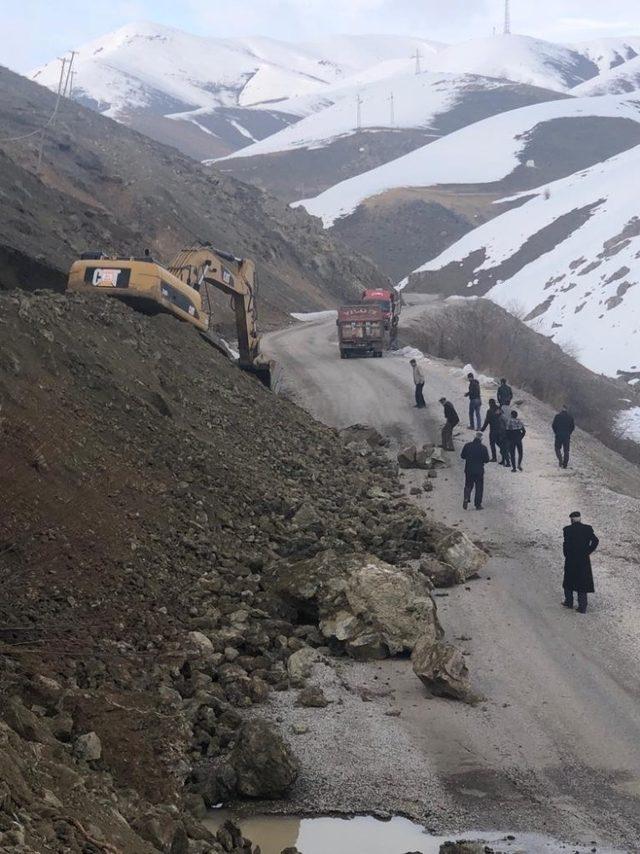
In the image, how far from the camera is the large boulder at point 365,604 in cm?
1287

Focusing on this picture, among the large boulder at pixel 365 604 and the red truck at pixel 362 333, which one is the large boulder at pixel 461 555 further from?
the red truck at pixel 362 333

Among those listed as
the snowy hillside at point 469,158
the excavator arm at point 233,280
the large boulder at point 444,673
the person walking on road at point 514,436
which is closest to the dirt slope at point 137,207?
the excavator arm at point 233,280

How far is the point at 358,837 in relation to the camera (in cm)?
906

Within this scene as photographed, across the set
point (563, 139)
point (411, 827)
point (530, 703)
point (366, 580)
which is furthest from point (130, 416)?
point (563, 139)

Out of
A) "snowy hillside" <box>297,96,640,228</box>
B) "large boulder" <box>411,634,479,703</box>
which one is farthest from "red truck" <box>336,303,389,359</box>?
"snowy hillside" <box>297,96,640,228</box>

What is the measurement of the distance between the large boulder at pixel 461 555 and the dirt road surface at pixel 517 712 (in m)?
0.23

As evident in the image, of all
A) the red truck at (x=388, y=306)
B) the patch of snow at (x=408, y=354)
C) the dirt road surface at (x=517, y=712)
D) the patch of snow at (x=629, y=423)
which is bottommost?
the dirt road surface at (x=517, y=712)

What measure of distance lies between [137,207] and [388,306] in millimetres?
21189

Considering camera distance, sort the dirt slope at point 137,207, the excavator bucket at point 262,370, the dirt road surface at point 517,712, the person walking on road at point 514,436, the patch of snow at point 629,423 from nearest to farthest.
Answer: the dirt road surface at point 517,712
the person walking on road at point 514,436
the excavator bucket at point 262,370
the patch of snow at point 629,423
the dirt slope at point 137,207

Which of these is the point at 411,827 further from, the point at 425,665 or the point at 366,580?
the point at 366,580

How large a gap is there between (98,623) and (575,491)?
12854mm

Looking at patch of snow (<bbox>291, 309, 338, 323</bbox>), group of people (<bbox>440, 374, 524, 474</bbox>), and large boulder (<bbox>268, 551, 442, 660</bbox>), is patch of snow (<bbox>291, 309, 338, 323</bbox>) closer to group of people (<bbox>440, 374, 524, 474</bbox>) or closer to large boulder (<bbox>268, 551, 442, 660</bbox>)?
group of people (<bbox>440, 374, 524, 474</bbox>)

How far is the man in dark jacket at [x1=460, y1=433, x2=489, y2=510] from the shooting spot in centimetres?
2014

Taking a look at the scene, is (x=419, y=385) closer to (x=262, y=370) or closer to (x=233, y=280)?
(x=262, y=370)
